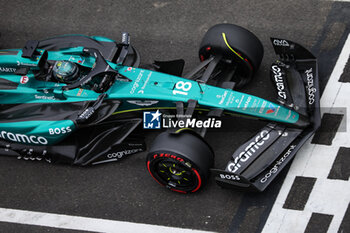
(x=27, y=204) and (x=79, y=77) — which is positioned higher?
(x=79, y=77)

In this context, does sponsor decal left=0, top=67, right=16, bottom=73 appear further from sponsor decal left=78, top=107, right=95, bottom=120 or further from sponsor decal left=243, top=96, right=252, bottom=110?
sponsor decal left=243, top=96, right=252, bottom=110

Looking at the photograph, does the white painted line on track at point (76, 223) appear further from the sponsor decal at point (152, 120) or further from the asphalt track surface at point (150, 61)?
the sponsor decal at point (152, 120)

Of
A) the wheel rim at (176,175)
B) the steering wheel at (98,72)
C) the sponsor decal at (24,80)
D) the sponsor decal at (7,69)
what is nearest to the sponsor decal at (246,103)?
the wheel rim at (176,175)

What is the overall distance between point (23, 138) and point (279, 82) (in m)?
3.81

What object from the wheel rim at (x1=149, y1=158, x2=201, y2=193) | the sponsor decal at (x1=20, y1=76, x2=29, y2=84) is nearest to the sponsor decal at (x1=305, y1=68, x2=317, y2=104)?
the wheel rim at (x1=149, y1=158, x2=201, y2=193)

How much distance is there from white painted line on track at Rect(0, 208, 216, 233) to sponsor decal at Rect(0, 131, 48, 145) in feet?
3.31

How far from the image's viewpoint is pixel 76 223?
236 inches

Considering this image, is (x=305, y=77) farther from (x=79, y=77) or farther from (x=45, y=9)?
(x=45, y=9)

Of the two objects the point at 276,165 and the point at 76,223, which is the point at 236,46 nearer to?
the point at 276,165

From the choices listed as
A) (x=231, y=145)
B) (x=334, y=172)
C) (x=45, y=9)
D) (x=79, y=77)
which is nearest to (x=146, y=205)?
(x=231, y=145)

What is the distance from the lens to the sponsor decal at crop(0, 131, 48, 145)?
6.33 meters

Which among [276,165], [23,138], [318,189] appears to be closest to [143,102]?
[23,138]

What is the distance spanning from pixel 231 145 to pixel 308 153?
1087 mm

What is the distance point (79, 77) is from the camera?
21.2 feet
